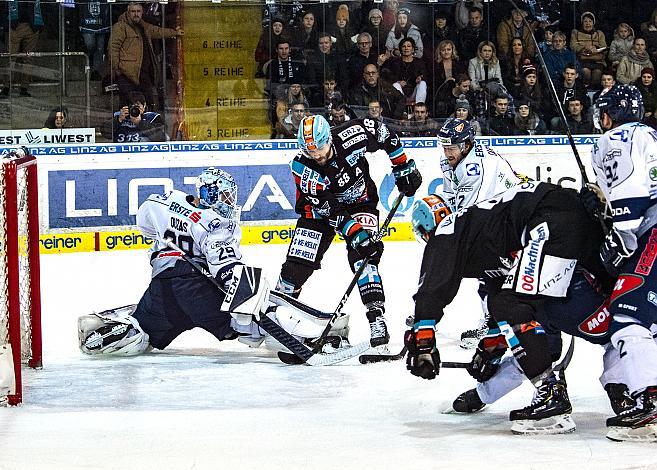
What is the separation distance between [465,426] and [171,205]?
6.73 feet

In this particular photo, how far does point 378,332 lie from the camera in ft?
20.1

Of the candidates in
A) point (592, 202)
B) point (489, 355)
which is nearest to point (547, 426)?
point (489, 355)

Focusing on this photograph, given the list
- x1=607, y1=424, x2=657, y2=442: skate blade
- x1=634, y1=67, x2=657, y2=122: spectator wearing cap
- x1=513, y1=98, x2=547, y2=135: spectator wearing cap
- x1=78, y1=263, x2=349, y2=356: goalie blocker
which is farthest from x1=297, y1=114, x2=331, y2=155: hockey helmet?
x1=634, y1=67, x2=657, y2=122: spectator wearing cap

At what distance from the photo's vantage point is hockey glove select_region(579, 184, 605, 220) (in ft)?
13.7

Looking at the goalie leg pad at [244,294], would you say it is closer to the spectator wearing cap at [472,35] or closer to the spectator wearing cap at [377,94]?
the spectator wearing cap at [377,94]

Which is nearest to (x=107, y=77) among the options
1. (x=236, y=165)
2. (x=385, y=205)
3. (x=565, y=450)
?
(x=236, y=165)

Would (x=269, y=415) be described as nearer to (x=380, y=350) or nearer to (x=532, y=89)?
(x=380, y=350)

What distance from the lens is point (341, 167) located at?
247 inches

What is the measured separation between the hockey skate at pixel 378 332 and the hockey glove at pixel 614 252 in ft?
6.73

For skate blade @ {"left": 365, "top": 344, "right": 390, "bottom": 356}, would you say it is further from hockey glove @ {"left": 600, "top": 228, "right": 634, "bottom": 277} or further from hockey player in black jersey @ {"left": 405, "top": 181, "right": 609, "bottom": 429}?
hockey glove @ {"left": 600, "top": 228, "right": 634, "bottom": 277}

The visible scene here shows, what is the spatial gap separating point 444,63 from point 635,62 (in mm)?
1846

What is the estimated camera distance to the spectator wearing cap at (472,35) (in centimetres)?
1054

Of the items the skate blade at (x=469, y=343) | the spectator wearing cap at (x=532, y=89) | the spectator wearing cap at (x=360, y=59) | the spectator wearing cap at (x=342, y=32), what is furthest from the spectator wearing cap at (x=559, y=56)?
the skate blade at (x=469, y=343)

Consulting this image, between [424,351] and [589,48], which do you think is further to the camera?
[589,48]
